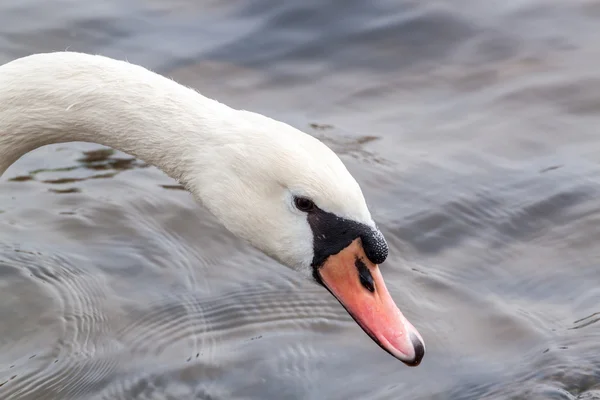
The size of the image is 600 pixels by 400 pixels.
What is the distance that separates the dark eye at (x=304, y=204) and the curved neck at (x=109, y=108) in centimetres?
45

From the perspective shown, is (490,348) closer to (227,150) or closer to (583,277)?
(583,277)

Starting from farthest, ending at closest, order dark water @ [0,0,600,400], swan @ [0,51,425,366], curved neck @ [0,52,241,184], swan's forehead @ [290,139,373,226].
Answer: dark water @ [0,0,600,400]
curved neck @ [0,52,241,184]
swan @ [0,51,425,366]
swan's forehead @ [290,139,373,226]

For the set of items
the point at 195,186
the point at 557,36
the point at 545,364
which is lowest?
the point at 545,364

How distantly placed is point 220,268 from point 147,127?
2183mm

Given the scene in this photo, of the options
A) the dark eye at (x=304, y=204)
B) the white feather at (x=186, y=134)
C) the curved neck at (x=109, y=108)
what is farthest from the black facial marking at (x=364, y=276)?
the curved neck at (x=109, y=108)

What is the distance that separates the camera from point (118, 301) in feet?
21.4

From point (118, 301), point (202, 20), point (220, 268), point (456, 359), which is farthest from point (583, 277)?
point (202, 20)

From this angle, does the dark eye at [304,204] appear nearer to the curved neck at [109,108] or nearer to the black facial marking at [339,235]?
the black facial marking at [339,235]

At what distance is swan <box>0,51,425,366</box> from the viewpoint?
15.1 ft

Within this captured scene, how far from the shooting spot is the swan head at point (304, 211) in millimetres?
4570

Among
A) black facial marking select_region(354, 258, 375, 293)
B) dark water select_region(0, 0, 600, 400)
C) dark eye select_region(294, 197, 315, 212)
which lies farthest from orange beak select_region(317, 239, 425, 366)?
dark water select_region(0, 0, 600, 400)

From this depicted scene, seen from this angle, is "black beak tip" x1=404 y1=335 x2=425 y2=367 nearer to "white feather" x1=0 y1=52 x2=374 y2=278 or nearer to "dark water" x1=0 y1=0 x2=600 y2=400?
"white feather" x1=0 y1=52 x2=374 y2=278

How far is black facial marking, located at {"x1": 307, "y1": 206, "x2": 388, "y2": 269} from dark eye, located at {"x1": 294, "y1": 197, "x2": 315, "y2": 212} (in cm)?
2

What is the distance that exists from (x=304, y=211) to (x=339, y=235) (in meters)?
0.18
